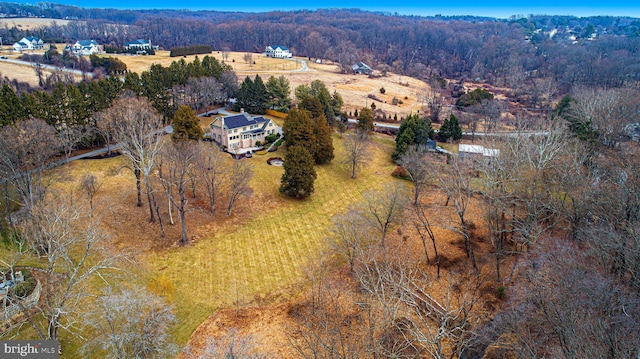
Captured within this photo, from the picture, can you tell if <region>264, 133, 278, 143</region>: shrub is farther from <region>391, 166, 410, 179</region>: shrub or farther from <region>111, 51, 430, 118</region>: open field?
<region>111, 51, 430, 118</region>: open field

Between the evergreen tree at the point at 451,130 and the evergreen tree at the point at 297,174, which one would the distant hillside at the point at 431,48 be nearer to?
the evergreen tree at the point at 451,130

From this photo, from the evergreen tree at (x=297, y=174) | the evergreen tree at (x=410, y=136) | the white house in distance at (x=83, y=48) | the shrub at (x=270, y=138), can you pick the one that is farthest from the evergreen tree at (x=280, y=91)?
the white house in distance at (x=83, y=48)

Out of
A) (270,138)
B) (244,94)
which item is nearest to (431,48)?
(244,94)

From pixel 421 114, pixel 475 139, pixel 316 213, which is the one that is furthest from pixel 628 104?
pixel 316 213

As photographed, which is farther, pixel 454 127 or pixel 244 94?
pixel 244 94

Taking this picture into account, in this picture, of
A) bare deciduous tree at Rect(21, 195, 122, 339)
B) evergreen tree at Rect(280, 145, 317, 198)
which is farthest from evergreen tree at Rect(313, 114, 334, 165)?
bare deciduous tree at Rect(21, 195, 122, 339)

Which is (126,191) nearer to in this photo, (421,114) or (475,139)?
(475,139)

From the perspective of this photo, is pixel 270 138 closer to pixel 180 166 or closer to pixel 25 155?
pixel 180 166
